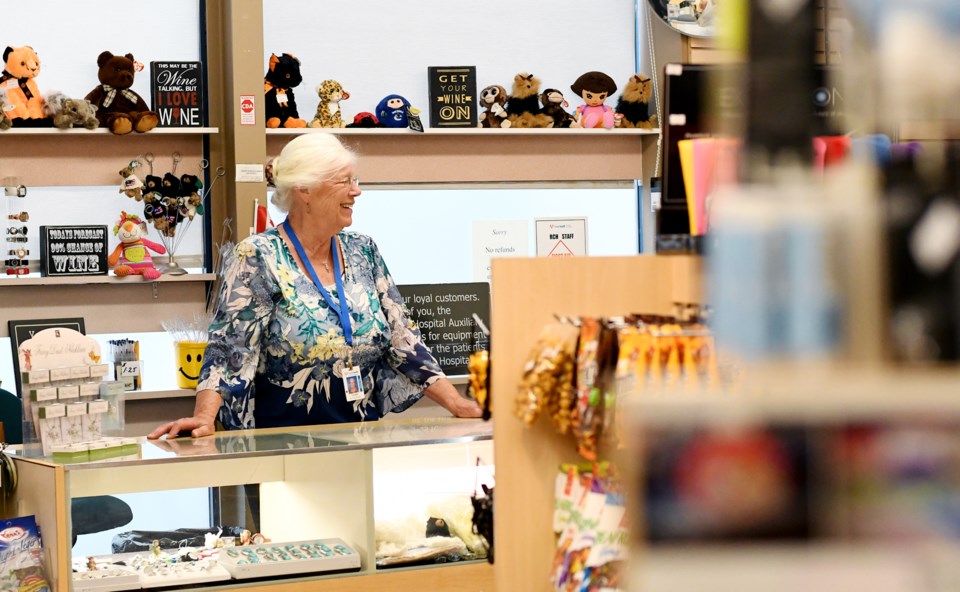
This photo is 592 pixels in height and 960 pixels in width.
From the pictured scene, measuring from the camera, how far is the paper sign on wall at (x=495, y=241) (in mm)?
6125

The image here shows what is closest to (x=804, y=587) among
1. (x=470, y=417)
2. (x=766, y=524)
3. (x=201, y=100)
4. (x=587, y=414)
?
(x=766, y=524)

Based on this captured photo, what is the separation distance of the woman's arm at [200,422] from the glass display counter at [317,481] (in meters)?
0.09

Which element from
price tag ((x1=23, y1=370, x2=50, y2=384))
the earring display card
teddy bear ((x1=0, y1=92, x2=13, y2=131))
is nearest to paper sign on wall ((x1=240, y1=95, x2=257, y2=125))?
teddy bear ((x1=0, y1=92, x2=13, y2=131))

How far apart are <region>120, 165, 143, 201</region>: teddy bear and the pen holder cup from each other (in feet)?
2.41

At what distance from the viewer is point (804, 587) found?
0.77m

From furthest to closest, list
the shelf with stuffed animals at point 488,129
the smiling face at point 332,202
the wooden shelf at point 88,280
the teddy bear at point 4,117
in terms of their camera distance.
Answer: the shelf with stuffed animals at point 488,129
the wooden shelf at point 88,280
the teddy bear at point 4,117
the smiling face at point 332,202

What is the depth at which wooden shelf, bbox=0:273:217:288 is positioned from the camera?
5.17m

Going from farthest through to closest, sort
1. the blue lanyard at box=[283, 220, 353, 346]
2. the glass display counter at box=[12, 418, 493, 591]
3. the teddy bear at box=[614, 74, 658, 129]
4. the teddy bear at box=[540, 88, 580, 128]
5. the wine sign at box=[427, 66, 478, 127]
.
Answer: the teddy bear at box=[614, 74, 658, 129] → the teddy bear at box=[540, 88, 580, 128] → the wine sign at box=[427, 66, 478, 127] → the blue lanyard at box=[283, 220, 353, 346] → the glass display counter at box=[12, 418, 493, 591]

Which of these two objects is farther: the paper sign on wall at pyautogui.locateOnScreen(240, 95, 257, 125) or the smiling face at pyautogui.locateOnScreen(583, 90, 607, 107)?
the smiling face at pyautogui.locateOnScreen(583, 90, 607, 107)

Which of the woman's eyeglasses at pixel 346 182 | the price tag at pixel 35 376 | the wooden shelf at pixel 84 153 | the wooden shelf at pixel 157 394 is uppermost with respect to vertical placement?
the wooden shelf at pixel 84 153

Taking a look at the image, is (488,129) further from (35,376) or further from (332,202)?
(35,376)

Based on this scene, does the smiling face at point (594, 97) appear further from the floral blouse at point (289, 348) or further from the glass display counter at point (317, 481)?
the glass display counter at point (317, 481)

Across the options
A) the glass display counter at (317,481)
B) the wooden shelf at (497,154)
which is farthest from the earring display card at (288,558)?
the wooden shelf at (497,154)

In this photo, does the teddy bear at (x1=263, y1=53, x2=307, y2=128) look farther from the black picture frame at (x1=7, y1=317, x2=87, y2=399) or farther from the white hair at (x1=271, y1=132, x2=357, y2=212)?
the white hair at (x1=271, y1=132, x2=357, y2=212)
